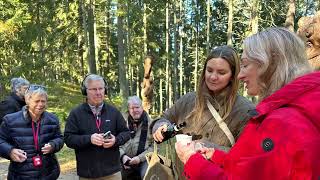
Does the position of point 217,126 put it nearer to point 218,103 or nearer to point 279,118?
point 218,103

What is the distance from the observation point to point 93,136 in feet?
14.6

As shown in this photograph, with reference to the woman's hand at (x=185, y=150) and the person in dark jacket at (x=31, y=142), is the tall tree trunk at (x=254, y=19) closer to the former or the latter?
the person in dark jacket at (x=31, y=142)

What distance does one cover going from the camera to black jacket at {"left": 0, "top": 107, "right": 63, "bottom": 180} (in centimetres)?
431

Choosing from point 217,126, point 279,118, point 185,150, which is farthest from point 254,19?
point 279,118

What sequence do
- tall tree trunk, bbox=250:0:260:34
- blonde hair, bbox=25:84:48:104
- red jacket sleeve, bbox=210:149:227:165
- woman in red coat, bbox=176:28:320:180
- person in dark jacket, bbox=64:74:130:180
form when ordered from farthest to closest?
1. tall tree trunk, bbox=250:0:260:34
2. person in dark jacket, bbox=64:74:130:180
3. blonde hair, bbox=25:84:48:104
4. red jacket sleeve, bbox=210:149:227:165
5. woman in red coat, bbox=176:28:320:180

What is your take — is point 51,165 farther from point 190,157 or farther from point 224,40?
point 224,40

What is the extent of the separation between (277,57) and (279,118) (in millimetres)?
412

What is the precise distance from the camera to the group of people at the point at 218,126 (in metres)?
1.42

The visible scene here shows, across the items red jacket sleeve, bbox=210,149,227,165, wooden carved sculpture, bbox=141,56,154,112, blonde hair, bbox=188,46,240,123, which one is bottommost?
wooden carved sculpture, bbox=141,56,154,112

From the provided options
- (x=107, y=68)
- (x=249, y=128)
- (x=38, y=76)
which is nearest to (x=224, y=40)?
(x=107, y=68)

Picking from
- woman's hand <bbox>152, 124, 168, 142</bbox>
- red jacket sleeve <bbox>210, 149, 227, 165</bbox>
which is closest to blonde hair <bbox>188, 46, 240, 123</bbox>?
woman's hand <bbox>152, 124, 168, 142</bbox>

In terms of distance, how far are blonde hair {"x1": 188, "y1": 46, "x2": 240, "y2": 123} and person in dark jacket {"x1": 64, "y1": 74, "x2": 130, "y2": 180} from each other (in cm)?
182

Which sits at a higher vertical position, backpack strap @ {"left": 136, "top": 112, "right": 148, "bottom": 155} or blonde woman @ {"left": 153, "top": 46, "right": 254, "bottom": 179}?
blonde woman @ {"left": 153, "top": 46, "right": 254, "bottom": 179}

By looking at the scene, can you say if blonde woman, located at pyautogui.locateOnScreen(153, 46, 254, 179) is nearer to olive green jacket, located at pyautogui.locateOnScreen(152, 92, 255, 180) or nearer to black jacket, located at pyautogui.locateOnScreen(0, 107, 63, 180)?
olive green jacket, located at pyautogui.locateOnScreen(152, 92, 255, 180)
